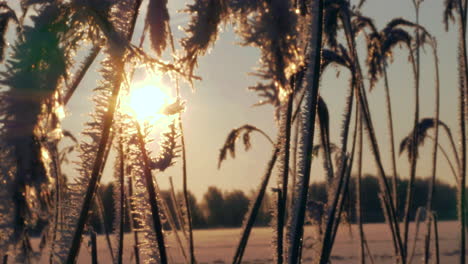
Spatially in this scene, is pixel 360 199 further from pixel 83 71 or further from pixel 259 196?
pixel 83 71

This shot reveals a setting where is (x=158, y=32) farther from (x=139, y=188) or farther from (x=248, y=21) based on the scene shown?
(x=248, y=21)

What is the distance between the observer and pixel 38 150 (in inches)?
35.3

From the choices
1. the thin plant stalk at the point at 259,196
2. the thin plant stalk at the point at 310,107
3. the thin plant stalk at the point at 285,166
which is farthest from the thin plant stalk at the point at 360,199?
the thin plant stalk at the point at 310,107

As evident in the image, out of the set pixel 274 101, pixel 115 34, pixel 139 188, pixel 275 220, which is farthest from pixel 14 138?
pixel 275 220

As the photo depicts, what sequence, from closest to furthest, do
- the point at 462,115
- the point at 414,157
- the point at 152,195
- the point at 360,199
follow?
the point at 152,195 < the point at 360,199 < the point at 462,115 < the point at 414,157

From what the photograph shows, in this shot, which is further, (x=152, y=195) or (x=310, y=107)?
(x=152, y=195)

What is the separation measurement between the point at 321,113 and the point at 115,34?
5.27ft

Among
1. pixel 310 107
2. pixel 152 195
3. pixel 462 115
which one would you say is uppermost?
pixel 462 115

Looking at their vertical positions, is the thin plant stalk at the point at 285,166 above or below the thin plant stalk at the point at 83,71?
below

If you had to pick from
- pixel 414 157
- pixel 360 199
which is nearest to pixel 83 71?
pixel 360 199

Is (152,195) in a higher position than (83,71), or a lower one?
lower

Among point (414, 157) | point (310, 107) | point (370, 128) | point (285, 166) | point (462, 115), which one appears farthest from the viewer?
point (414, 157)

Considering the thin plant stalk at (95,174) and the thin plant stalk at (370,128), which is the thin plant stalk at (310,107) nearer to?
the thin plant stalk at (95,174)

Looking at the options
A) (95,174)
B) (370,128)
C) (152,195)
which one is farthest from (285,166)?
(370,128)
